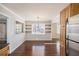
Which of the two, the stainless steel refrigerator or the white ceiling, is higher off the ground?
the white ceiling

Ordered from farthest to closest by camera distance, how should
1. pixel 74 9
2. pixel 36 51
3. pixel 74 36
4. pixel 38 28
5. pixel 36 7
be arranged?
1. pixel 38 28
2. pixel 36 51
3. pixel 36 7
4. pixel 74 9
5. pixel 74 36

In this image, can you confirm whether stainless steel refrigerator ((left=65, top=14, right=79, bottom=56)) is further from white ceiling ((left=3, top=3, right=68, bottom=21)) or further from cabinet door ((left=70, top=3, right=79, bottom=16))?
white ceiling ((left=3, top=3, right=68, bottom=21))

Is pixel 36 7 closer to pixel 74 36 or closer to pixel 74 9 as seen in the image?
pixel 74 9

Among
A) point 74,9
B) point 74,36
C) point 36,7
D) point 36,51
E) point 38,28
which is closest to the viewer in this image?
point 74,36

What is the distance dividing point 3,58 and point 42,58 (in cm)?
37

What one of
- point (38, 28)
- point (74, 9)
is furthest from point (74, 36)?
point (38, 28)

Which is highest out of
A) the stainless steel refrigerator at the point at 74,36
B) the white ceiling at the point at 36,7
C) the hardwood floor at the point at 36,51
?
the white ceiling at the point at 36,7

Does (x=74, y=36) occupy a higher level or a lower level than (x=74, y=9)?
lower

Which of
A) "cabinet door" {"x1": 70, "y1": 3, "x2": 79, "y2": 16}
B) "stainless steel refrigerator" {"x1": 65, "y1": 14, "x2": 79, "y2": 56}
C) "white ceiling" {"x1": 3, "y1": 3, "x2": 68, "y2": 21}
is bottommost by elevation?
"stainless steel refrigerator" {"x1": 65, "y1": 14, "x2": 79, "y2": 56}

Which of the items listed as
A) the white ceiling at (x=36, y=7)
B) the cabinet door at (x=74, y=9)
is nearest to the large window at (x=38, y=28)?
the white ceiling at (x=36, y=7)

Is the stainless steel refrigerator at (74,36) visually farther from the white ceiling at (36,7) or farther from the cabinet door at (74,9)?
the white ceiling at (36,7)

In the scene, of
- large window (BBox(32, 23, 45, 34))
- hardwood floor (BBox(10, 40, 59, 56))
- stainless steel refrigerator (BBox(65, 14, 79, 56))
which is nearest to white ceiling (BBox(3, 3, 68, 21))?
stainless steel refrigerator (BBox(65, 14, 79, 56))

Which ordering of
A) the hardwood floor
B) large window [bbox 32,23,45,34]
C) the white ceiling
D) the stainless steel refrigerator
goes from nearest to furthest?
1. the stainless steel refrigerator
2. the white ceiling
3. the hardwood floor
4. large window [bbox 32,23,45,34]

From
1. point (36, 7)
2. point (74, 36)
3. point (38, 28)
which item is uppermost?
point (36, 7)
